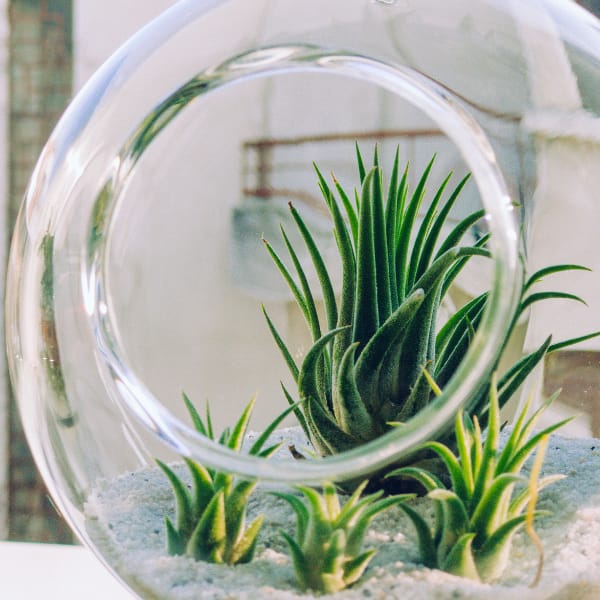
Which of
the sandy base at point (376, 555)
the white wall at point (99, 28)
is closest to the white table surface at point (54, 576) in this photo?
the sandy base at point (376, 555)

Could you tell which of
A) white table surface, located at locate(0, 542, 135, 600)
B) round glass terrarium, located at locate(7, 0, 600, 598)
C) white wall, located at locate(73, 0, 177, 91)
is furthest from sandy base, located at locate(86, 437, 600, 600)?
white wall, located at locate(73, 0, 177, 91)

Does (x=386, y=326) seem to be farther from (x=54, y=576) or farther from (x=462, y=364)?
(x=54, y=576)

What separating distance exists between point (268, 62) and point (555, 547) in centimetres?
21

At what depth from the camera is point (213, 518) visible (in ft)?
0.88

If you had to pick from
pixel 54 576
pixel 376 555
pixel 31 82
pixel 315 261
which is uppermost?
pixel 31 82

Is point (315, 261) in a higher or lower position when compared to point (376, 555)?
higher

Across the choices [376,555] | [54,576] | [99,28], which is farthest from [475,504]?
[99,28]

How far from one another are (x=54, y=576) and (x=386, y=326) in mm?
373

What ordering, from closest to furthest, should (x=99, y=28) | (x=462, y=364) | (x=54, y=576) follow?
(x=462, y=364) < (x=54, y=576) < (x=99, y=28)

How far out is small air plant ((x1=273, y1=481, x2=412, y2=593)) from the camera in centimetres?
25

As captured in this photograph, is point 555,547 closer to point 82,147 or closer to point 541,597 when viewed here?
point 541,597

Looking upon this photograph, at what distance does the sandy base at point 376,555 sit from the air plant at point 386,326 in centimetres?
4

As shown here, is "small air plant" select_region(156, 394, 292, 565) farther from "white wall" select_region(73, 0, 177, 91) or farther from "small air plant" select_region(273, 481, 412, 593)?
"white wall" select_region(73, 0, 177, 91)

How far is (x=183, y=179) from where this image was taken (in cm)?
36
